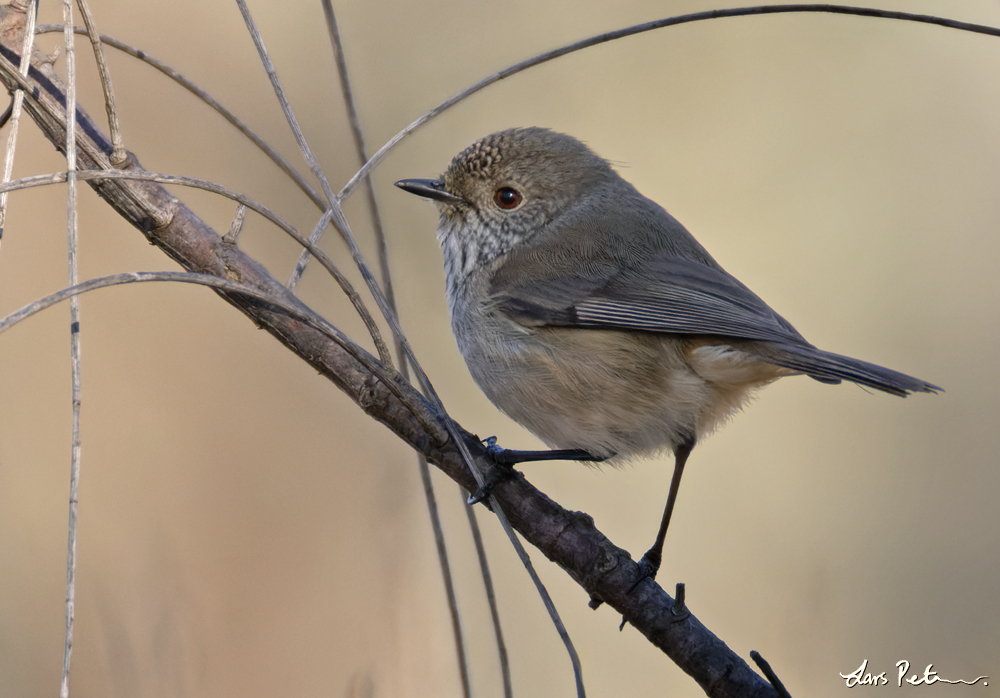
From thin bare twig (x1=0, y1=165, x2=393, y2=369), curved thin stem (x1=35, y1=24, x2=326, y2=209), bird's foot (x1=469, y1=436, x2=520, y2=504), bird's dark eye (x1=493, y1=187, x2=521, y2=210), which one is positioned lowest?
bird's foot (x1=469, y1=436, x2=520, y2=504)

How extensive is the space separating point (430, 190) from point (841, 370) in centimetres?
126

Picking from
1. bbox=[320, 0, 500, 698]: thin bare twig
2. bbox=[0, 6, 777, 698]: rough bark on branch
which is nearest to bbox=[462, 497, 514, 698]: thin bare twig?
bbox=[320, 0, 500, 698]: thin bare twig

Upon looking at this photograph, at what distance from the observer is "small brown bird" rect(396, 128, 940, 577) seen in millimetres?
1895

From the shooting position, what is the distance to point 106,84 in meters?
1.09

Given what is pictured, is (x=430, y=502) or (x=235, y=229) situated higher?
(x=235, y=229)

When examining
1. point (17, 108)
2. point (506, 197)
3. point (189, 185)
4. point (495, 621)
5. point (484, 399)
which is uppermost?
point (506, 197)

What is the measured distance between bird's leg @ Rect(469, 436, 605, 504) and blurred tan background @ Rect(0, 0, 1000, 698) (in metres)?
0.63

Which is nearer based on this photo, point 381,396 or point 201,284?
point 201,284

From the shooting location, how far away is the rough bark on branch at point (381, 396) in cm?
118

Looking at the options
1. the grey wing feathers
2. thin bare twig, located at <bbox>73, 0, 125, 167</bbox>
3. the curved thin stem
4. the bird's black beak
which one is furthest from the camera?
the bird's black beak

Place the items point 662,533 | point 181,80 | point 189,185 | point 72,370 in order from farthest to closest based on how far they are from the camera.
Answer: point 662,533 → point 181,80 → point 189,185 → point 72,370

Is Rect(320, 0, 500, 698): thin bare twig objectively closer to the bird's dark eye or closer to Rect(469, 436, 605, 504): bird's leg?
Rect(469, 436, 605, 504): bird's leg

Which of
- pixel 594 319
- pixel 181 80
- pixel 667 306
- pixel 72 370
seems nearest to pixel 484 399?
pixel 594 319

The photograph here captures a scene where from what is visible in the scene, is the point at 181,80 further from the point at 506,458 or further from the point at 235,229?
the point at 506,458
